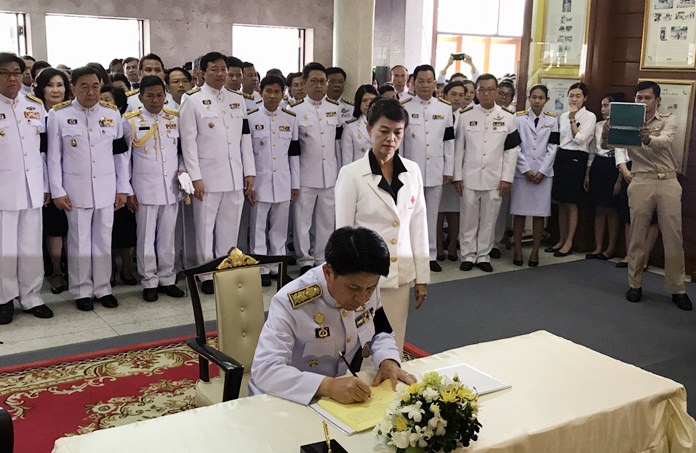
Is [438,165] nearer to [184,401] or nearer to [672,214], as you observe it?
[672,214]

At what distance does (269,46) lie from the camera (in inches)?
521

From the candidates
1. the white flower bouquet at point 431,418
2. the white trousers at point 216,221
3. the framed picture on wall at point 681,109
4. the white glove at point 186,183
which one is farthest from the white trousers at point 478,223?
the white flower bouquet at point 431,418

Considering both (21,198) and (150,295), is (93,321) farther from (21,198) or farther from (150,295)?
(21,198)

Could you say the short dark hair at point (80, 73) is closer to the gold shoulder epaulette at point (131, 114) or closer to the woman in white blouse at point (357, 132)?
the gold shoulder epaulette at point (131, 114)

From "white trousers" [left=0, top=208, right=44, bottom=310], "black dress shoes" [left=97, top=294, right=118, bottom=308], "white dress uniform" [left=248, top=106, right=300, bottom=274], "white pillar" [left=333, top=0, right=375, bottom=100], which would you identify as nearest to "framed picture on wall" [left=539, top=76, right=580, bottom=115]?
"white pillar" [left=333, top=0, right=375, bottom=100]

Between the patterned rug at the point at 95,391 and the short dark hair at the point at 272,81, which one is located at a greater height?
the short dark hair at the point at 272,81

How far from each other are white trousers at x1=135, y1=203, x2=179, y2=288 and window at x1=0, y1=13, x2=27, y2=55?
20.9 feet

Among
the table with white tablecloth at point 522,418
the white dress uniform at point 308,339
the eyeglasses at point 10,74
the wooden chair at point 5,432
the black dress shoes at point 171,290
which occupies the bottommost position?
the black dress shoes at point 171,290

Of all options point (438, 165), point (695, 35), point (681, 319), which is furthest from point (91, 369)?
point (695, 35)

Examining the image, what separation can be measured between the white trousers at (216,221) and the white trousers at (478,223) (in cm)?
223

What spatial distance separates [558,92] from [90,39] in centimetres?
737

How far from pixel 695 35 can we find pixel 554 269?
2463 mm

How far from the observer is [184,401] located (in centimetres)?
395

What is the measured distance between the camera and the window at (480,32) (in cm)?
1485
